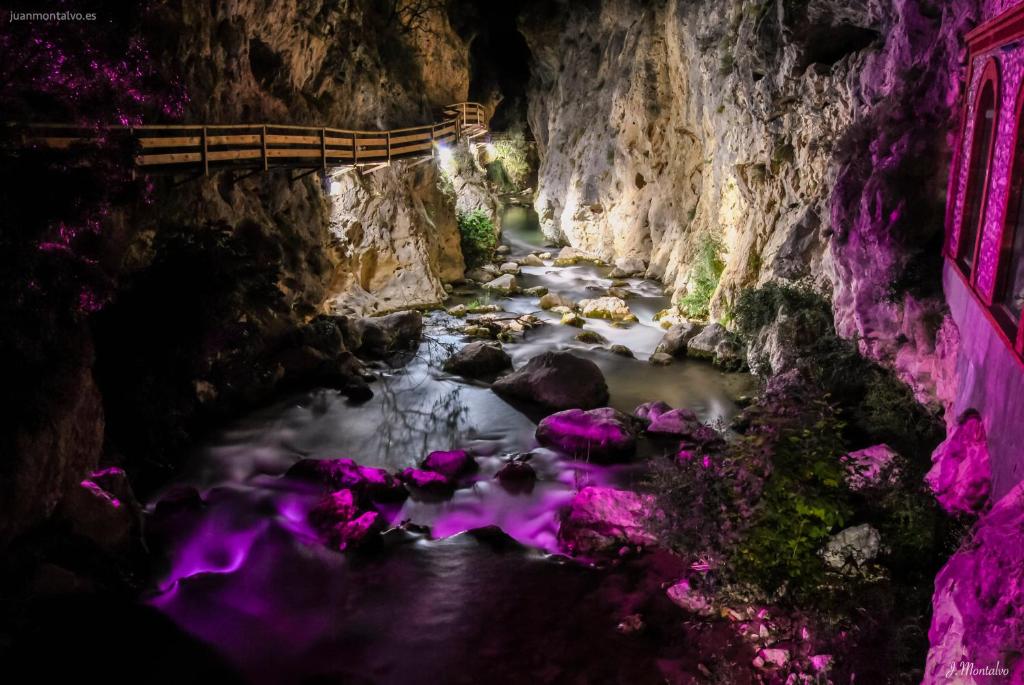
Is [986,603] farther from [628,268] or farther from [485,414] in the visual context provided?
[628,268]

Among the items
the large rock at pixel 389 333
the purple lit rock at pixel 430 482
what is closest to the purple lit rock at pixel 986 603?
the purple lit rock at pixel 430 482

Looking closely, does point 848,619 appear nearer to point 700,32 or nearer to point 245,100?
point 245,100

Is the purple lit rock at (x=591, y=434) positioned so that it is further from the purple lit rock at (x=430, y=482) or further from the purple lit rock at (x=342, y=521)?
the purple lit rock at (x=342, y=521)

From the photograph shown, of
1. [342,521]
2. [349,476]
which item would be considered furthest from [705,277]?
[342,521]

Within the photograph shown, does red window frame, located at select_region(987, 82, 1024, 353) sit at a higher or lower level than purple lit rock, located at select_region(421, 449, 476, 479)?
higher

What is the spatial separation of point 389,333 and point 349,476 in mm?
8224

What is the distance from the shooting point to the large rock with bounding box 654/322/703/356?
716 inches

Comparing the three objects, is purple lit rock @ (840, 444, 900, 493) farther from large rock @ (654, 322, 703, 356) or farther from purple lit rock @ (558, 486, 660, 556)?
large rock @ (654, 322, 703, 356)

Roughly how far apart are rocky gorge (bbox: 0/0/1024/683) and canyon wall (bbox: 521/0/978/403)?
0.30 ft

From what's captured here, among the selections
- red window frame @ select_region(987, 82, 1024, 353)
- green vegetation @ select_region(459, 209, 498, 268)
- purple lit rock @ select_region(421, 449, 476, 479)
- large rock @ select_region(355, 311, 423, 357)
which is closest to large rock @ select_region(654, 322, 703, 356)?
large rock @ select_region(355, 311, 423, 357)

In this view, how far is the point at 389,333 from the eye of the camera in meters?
19.4

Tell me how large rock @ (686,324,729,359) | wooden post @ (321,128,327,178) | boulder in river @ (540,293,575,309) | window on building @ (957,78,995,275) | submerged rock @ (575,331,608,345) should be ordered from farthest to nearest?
boulder in river @ (540,293,575,309), submerged rock @ (575,331,608,345), large rock @ (686,324,729,359), wooden post @ (321,128,327,178), window on building @ (957,78,995,275)

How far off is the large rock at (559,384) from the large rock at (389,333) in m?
4.47

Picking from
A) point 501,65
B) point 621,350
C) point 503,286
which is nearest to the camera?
point 621,350
